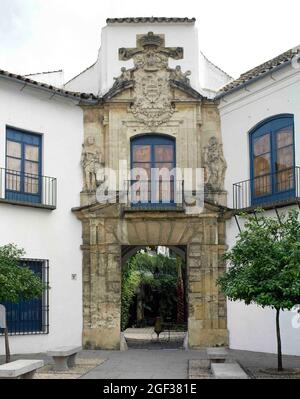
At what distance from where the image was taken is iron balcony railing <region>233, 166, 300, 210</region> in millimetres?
16016

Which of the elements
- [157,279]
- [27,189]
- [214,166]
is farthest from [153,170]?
[157,279]

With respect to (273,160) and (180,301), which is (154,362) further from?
(180,301)

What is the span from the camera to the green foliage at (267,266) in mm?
11859

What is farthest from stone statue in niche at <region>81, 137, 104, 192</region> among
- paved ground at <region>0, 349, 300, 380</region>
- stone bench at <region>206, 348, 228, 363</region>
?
stone bench at <region>206, 348, 228, 363</region>

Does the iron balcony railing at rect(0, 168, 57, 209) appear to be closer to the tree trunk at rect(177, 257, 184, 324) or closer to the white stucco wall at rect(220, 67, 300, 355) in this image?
the white stucco wall at rect(220, 67, 300, 355)

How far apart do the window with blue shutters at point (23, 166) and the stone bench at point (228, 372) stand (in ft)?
23.8

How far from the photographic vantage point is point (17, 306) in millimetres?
16609

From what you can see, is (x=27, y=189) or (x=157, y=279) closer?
(x=27, y=189)

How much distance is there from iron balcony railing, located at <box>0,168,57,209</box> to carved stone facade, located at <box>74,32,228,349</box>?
2.84ft

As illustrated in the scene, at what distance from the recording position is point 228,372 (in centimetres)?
1105

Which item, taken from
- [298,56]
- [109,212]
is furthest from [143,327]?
[298,56]

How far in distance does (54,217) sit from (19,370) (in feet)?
25.0

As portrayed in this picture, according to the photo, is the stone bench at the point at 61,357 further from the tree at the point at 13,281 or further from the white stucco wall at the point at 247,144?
the white stucco wall at the point at 247,144

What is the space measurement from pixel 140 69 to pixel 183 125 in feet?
6.29
